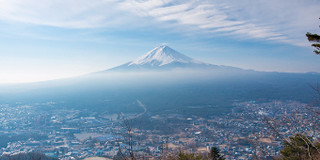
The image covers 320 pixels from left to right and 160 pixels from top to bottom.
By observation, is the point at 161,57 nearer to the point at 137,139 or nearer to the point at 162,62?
the point at 162,62

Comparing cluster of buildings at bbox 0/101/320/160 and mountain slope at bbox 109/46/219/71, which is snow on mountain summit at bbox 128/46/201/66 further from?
cluster of buildings at bbox 0/101/320/160

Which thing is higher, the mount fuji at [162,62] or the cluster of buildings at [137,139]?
the mount fuji at [162,62]

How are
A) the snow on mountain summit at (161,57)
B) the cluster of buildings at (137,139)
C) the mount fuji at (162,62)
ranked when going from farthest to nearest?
the snow on mountain summit at (161,57) < the mount fuji at (162,62) < the cluster of buildings at (137,139)

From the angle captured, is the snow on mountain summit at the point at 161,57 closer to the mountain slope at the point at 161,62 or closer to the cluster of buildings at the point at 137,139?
the mountain slope at the point at 161,62

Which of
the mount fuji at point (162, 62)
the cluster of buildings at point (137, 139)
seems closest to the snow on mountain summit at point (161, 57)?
the mount fuji at point (162, 62)

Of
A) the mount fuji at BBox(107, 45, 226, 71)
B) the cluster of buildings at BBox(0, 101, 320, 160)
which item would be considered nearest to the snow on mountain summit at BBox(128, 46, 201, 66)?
the mount fuji at BBox(107, 45, 226, 71)

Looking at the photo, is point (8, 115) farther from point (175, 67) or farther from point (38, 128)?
point (175, 67)

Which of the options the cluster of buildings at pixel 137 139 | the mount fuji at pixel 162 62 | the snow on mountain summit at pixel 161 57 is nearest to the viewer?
the cluster of buildings at pixel 137 139

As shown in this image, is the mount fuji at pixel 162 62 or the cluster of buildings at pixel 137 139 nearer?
the cluster of buildings at pixel 137 139
